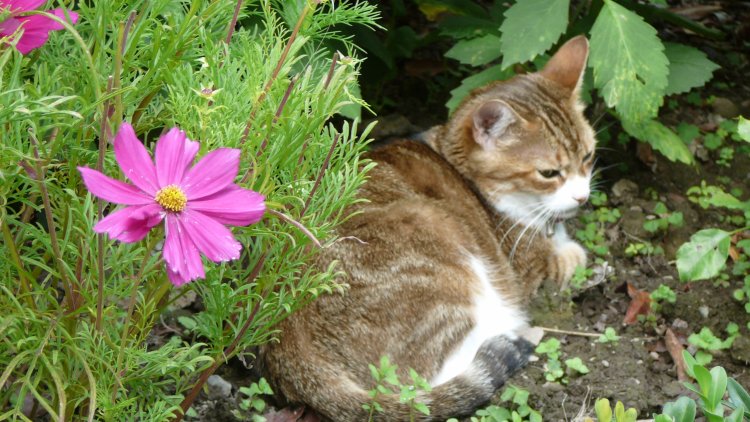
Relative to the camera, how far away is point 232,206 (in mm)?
2035

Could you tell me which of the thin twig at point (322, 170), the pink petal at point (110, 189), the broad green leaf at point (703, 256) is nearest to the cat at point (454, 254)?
the thin twig at point (322, 170)

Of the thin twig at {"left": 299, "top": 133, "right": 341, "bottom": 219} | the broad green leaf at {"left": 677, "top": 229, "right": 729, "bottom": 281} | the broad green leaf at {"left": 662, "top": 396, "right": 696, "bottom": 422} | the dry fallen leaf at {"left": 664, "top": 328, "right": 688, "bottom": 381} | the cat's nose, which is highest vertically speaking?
the thin twig at {"left": 299, "top": 133, "right": 341, "bottom": 219}

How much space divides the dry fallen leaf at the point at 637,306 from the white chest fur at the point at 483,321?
451 mm

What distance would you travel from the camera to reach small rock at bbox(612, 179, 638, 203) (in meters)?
4.99

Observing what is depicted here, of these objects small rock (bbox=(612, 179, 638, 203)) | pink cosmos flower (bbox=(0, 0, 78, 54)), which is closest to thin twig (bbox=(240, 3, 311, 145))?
pink cosmos flower (bbox=(0, 0, 78, 54))

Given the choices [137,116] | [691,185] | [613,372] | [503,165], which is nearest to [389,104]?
[503,165]

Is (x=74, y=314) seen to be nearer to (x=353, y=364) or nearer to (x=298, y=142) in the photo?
(x=298, y=142)

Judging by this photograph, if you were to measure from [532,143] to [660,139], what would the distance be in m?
0.72

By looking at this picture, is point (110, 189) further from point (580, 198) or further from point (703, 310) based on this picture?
point (703, 310)

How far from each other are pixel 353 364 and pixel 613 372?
106 centimetres

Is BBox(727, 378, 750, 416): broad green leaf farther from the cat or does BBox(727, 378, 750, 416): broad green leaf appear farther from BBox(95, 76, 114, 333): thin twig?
BBox(95, 76, 114, 333): thin twig

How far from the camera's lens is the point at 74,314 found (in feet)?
7.63

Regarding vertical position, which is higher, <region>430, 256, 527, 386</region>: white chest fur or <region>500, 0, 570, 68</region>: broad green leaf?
<region>500, 0, 570, 68</region>: broad green leaf

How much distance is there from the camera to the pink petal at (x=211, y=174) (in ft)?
6.61
